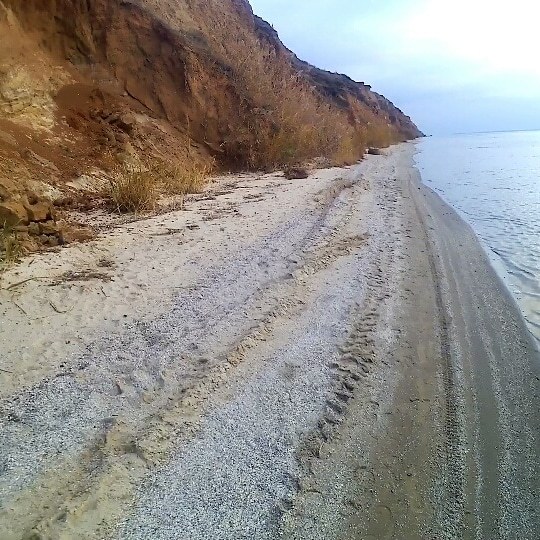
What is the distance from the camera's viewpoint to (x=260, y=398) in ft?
8.98

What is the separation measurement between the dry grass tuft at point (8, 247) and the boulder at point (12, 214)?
59mm

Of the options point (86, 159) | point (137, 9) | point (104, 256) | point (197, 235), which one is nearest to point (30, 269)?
point (104, 256)

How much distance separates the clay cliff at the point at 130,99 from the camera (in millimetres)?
7683

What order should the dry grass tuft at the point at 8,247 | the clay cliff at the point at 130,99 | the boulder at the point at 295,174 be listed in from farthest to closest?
1. the boulder at the point at 295,174
2. the clay cliff at the point at 130,99
3. the dry grass tuft at the point at 8,247

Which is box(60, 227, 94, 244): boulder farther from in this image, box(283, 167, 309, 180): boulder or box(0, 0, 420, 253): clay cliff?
box(283, 167, 309, 180): boulder

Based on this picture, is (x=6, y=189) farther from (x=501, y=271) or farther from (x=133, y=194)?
(x=501, y=271)

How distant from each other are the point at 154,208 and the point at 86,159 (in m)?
2.23

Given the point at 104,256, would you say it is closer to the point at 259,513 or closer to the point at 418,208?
the point at 259,513

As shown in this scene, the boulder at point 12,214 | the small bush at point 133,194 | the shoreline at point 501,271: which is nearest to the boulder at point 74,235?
the boulder at point 12,214

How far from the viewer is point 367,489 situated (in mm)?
2137

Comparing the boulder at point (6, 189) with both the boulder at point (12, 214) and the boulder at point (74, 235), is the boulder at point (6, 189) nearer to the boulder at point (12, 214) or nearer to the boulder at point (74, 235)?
the boulder at point (12, 214)

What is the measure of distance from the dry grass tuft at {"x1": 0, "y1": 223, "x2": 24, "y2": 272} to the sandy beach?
167mm

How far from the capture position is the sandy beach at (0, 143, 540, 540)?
1.99 metres

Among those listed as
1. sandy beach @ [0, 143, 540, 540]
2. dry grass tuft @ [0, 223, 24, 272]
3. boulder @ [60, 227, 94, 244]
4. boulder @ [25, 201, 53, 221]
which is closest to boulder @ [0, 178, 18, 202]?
boulder @ [25, 201, 53, 221]
